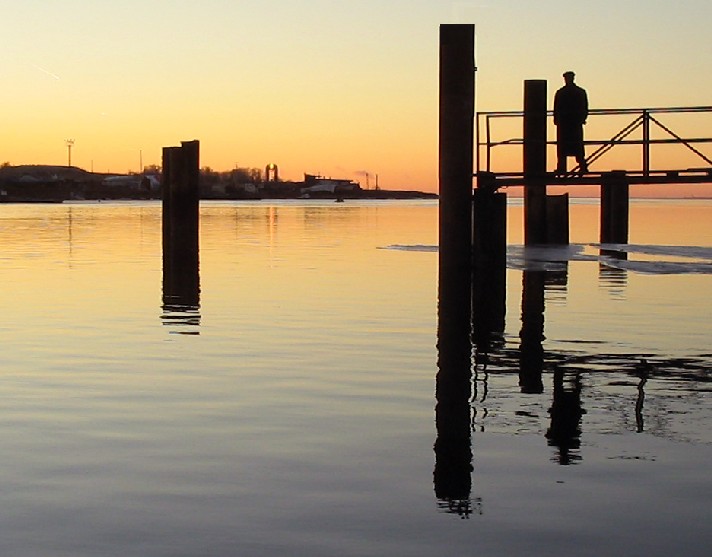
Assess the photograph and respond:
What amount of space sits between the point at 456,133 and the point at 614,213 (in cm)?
1744

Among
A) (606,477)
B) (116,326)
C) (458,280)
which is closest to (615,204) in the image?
(458,280)

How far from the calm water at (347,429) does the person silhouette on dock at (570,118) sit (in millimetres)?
3150

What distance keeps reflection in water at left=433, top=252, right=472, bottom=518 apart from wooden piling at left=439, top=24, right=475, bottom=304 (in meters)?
0.63

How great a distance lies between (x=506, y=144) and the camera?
923 inches

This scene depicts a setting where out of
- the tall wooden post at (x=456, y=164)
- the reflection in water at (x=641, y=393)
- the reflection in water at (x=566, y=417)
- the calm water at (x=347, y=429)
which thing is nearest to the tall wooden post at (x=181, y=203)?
the calm water at (x=347, y=429)

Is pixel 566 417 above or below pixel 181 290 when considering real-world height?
below

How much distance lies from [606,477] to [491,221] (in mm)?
15578

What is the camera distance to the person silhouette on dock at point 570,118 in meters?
23.5

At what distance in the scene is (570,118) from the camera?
2361cm

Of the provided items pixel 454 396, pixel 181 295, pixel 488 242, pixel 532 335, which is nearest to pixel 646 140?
pixel 488 242

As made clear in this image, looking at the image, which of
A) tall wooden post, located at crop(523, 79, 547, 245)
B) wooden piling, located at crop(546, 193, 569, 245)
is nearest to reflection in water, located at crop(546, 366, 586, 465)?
tall wooden post, located at crop(523, 79, 547, 245)

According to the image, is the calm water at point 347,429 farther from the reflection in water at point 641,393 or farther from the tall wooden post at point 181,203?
the tall wooden post at point 181,203

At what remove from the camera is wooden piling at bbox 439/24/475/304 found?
18906mm

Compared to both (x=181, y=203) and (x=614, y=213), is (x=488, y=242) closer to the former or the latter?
(x=181, y=203)
